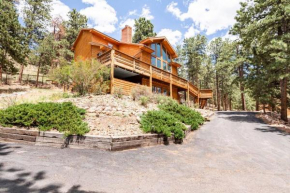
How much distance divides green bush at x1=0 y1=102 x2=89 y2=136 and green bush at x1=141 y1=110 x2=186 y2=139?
2.71 metres

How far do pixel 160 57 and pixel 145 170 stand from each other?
62.4ft

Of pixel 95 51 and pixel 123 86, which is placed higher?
pixel 95 51

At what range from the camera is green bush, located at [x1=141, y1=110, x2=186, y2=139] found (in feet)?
22.2

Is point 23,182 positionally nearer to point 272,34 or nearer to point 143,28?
point 272,34

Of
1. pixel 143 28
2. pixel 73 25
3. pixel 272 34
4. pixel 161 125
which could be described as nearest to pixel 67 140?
pixel 161 125

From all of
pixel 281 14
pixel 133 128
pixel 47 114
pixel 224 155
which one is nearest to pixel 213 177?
pixel 224 155

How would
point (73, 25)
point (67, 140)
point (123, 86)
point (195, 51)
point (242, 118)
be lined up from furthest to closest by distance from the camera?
point (195, 51) < point (73, 25) < point (242, 118) < point (123, 86) < point (67, 140)

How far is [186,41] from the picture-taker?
110 ft

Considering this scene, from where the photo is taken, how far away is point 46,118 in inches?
230

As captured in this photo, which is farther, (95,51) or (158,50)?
(158,50)

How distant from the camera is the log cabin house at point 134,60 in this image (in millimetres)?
11859

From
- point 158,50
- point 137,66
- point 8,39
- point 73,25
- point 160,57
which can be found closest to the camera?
point 137,66

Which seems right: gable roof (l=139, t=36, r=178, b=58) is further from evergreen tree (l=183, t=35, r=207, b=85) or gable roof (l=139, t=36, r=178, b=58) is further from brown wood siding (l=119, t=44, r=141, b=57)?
evergreen tree (l=183, t=35, r=207, b=85)

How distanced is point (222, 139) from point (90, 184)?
705 cm
